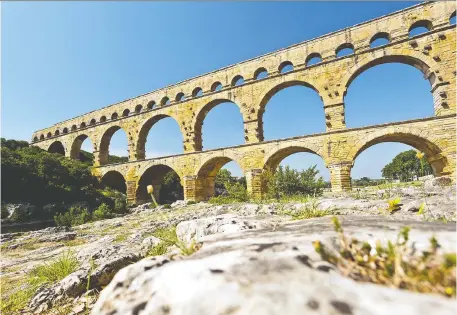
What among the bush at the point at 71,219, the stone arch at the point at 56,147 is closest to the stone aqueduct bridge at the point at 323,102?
the bush at the point at 71,219

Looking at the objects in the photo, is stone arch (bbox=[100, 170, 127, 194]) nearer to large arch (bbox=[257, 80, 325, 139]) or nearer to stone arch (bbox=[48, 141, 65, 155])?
stone arch (bbox=[48, 141, 65, 155])

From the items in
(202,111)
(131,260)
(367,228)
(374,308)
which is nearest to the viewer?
(374,308)

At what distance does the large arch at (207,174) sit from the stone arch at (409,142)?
7.91 metres

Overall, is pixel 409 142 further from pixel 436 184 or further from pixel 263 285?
pixel 263 285

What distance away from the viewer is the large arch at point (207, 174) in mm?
18047

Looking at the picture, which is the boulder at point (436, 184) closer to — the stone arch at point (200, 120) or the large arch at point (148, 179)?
the stone arch at point (200, 120)

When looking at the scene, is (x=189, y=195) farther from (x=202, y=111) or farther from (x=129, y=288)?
(x=129, y=288)

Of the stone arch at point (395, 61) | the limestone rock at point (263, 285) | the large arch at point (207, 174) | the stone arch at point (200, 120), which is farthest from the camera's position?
the stone arch at point (200, 120)

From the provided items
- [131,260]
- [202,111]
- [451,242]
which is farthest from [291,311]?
[202,111]

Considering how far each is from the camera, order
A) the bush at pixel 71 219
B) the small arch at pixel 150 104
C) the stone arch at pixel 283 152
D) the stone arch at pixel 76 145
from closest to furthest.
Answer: the bush at pixel 71 219 < the stone arch at pixel 283 152 < the small arch at pixel 150 104 < the stone arch at pixel 76 145

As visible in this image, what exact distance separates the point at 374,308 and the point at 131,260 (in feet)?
9.94

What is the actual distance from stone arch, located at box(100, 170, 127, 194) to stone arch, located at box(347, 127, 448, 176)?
1855cm

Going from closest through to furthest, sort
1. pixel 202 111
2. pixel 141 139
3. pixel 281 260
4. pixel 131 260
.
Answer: pixel 281 260, pixel 131 260, pixel 202 111, pixel 141 139

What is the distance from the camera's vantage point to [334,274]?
96 cm
